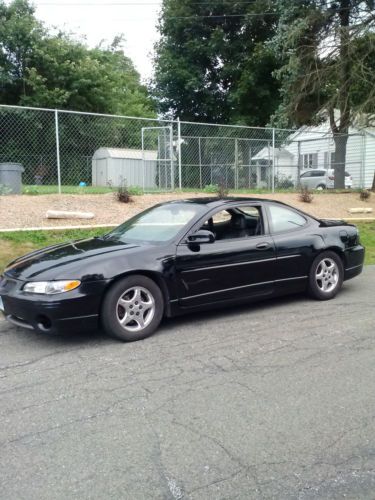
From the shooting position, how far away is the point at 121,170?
18.8 metres

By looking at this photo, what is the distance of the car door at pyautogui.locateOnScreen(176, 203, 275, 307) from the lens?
5.34 m

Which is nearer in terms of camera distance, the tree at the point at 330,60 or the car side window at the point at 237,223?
the car side window at the point at 237,223

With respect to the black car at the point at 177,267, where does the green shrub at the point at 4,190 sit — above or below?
above

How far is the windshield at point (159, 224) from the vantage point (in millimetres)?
5609

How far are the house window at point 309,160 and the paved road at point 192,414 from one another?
15.2 metres

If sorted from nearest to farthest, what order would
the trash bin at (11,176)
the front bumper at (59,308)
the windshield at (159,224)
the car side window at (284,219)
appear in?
the front bumper at (59,308), the windshield at (159,224), the car side window at (284,219), the trash bin at (11,176)

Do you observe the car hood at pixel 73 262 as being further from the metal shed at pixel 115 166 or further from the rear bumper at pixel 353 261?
the metal shed at pixel 115 166

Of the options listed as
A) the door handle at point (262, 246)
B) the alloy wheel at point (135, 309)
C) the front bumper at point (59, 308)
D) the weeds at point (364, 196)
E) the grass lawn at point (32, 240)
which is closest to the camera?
the front bumper at point (59, 308)

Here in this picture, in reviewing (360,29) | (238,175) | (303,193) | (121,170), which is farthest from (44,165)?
(360,29)

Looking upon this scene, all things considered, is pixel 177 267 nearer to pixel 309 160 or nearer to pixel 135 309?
pixel 135 309

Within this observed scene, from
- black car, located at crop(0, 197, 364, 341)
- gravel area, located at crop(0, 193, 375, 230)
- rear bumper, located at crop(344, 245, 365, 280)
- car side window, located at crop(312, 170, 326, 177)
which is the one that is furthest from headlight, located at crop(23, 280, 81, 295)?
car side window, located at crop(312, 170, 326, 177)

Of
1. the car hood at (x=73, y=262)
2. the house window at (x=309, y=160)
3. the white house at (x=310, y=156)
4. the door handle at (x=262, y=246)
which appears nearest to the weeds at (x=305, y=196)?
the white house at (x=310, y=156)

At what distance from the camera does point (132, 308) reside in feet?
16.2

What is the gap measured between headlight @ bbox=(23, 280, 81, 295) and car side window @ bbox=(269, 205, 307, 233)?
106 inches
